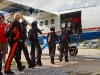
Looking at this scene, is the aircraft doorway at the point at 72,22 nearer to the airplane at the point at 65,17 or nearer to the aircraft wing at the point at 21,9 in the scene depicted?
the airplane at the point at 65,17

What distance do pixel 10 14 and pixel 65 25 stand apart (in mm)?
4422

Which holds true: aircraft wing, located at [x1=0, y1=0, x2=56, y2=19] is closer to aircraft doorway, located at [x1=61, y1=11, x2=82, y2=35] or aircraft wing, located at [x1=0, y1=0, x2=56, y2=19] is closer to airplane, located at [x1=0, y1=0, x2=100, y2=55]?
airplane, located at [x1=0, y1=0, x2=100, y2=55]

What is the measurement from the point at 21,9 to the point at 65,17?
3228 mm

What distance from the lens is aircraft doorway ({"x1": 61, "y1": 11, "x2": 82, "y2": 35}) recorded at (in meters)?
14.0

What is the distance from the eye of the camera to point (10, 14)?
16.2 meters

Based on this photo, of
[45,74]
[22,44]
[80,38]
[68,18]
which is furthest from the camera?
[68,18]

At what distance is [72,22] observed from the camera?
14227mm

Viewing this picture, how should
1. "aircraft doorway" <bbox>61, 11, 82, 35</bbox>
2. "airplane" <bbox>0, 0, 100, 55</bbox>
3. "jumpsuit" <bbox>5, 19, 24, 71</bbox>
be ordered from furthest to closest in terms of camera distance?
"aircraft doorway" <bbox>61, 11, 82, 35</bbox>
"airplane" <bbox>0, 0, 100, 55</bbox>
"jumpsuit" <bbox>5, 19, 24, 71</bbox>

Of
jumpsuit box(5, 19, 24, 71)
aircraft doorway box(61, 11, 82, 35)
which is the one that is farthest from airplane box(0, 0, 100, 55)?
jumpsuit box(5, 19, 24, 71)

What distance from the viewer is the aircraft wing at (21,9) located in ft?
46.5

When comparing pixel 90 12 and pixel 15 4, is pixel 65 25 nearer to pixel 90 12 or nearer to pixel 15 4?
pixel 90 12

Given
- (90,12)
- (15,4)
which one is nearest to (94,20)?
(90,12)

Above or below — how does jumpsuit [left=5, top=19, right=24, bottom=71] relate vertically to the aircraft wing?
below

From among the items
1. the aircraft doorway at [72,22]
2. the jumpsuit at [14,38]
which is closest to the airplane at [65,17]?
the aircraft doorway at [72,22]
